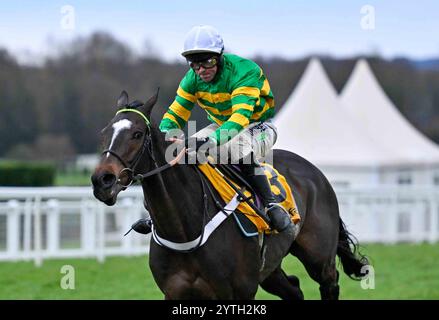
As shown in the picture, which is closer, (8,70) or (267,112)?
(267,112)

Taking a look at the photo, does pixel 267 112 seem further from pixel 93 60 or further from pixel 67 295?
pixel 93 60

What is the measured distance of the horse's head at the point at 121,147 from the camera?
4.56 meters

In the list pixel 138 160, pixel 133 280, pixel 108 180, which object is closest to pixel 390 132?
pixel 133 280

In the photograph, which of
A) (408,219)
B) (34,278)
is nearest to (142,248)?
(34,278)

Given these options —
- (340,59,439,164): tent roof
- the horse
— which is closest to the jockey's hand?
the horse

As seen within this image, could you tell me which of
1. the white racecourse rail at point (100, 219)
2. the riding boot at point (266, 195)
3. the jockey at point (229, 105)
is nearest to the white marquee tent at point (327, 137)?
the white racecourse rail at point (100, 219)

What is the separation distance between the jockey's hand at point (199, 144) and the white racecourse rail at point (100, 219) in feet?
22.4

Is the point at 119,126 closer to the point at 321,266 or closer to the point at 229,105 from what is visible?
the point at 229,105

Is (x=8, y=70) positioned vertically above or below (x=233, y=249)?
below

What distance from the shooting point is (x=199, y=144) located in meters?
5.27

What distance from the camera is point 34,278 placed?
10.3 meters

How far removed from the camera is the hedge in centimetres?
2547

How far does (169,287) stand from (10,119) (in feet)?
129

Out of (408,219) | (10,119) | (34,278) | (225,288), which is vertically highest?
(225,288)
